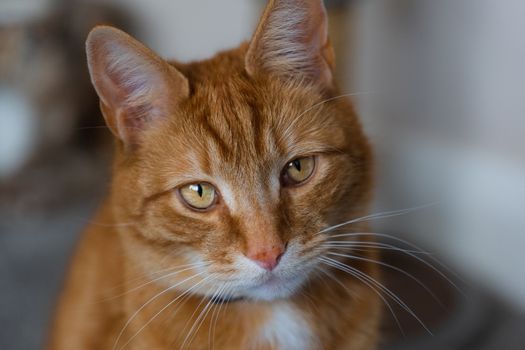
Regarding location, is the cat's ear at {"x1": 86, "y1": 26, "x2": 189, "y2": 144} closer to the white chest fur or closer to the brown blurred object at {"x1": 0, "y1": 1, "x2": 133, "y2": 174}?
→ the white chest fur

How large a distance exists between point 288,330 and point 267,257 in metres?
0.23

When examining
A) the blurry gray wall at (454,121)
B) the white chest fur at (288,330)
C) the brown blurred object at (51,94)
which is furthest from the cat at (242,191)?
the brown blurred object at (51,94)

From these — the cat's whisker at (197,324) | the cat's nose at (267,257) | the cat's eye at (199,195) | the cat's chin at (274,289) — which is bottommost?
the cat's whisker at (197,324)

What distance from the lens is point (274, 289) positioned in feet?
3.60

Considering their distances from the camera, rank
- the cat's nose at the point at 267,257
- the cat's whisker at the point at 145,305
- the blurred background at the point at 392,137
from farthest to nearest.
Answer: the blurred background at the point at 392,137 < the cat's whisker at the point at 145,305 < the cat's nose at the point at 267,257

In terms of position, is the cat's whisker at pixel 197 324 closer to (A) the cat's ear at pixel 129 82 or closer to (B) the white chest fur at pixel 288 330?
(B) the white chest fur at pixel 288 330

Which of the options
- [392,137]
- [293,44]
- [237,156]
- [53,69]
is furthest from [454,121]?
[53,69]

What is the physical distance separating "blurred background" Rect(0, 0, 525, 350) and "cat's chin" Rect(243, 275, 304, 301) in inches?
23.5

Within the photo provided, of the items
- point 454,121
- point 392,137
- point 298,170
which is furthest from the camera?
point 392,137

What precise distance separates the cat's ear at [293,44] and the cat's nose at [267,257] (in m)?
0.33

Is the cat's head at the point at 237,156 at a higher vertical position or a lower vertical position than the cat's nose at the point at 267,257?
higher

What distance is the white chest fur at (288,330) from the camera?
1.20 meters

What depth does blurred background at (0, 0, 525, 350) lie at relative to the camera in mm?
2033

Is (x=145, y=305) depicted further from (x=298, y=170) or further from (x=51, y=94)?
(x=51, y=94)
